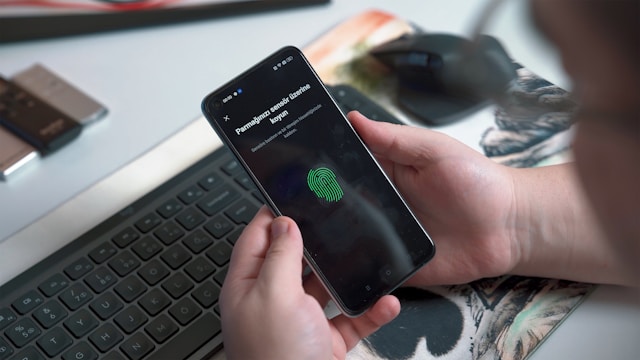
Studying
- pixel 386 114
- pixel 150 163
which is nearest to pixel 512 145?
pixel 386 114

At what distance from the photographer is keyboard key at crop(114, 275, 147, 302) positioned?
0.57 metres

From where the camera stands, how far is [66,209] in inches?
25.5

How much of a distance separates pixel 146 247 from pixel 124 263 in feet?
0.07

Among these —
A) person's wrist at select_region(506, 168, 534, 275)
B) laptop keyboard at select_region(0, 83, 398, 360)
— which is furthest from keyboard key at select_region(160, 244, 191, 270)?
person's wrist at select_region(506, 168, 534, 275)

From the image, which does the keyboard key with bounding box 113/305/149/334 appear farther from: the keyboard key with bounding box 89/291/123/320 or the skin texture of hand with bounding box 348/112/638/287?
the skin texture of hand with bounding box 348/112/638/287

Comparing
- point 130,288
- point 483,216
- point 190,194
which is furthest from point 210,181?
point 483,216

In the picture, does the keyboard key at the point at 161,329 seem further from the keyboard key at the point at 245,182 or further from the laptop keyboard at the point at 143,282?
the keyboard key at the point at 245,182

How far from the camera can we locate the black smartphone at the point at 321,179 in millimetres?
552

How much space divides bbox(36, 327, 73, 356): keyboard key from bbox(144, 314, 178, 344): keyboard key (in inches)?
2.3

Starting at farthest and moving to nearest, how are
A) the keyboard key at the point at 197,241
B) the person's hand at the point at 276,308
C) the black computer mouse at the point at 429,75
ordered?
the black computer mouse at the point at 429,75
the keyboard key at the point at 197,241
the person's hand at the point at 276,308

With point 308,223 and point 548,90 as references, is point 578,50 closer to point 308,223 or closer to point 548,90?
point 548,90

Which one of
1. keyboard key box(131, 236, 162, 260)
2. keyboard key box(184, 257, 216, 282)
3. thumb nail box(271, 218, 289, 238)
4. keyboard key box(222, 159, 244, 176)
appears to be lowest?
keyboard key box(184, 257, 216, 282)

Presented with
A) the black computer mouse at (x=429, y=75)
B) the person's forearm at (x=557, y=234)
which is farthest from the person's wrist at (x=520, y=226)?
the black computer mouse at (x=429, y=75)

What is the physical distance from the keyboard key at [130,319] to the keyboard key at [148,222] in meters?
0.08
